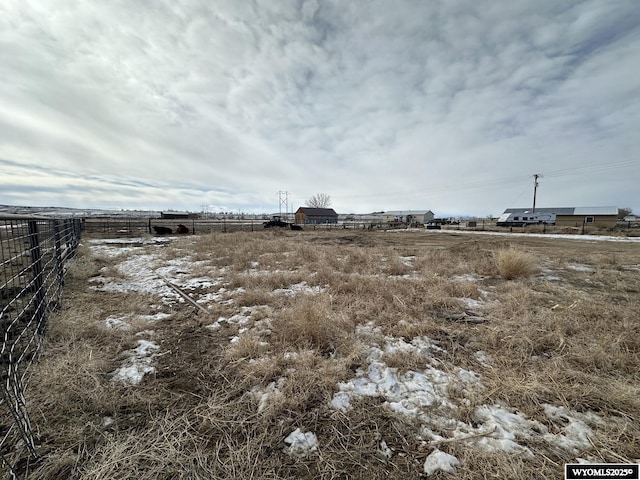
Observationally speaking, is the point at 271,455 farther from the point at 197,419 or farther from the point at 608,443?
the point at 608,443

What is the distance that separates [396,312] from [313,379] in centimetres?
235

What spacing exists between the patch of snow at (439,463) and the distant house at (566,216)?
58.5 meters

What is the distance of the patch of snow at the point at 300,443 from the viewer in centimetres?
192

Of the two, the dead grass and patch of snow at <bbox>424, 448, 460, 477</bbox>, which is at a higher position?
the dead grass

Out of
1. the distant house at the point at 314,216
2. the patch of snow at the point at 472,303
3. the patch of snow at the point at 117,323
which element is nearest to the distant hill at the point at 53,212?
the patch of snow at the point at 117,323


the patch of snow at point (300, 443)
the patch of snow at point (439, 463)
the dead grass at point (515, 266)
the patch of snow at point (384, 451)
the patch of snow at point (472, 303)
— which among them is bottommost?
the patch of snow at point (384, 451)

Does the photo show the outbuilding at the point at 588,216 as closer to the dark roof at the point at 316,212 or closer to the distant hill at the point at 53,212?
the dark roof at the point at 316,212

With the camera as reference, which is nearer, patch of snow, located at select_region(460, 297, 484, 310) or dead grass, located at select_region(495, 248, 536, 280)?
patch of snow, located at select_region(460, 297, 484, 310)

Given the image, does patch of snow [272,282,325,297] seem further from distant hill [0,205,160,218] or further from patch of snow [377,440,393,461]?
distant hill [0,205,160,218]

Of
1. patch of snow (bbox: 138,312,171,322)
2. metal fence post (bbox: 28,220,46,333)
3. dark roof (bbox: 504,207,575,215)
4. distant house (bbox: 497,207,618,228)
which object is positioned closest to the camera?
metal fence post (bbox: 28,220,46,333)

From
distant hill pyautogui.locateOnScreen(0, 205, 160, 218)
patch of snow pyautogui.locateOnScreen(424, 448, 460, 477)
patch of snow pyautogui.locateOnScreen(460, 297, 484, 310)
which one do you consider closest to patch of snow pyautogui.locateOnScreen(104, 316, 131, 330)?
distant hill pyautogui.locateOnScreen(0, 205, 160, 218)

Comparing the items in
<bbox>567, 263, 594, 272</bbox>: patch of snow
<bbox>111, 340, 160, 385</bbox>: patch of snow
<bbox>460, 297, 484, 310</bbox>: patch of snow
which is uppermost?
<bbox>567, 263, 594, 272</bbox>: patch of snow

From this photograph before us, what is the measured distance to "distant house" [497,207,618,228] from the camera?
1854 inches

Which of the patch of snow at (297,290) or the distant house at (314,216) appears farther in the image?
the distant house at (314,216)
